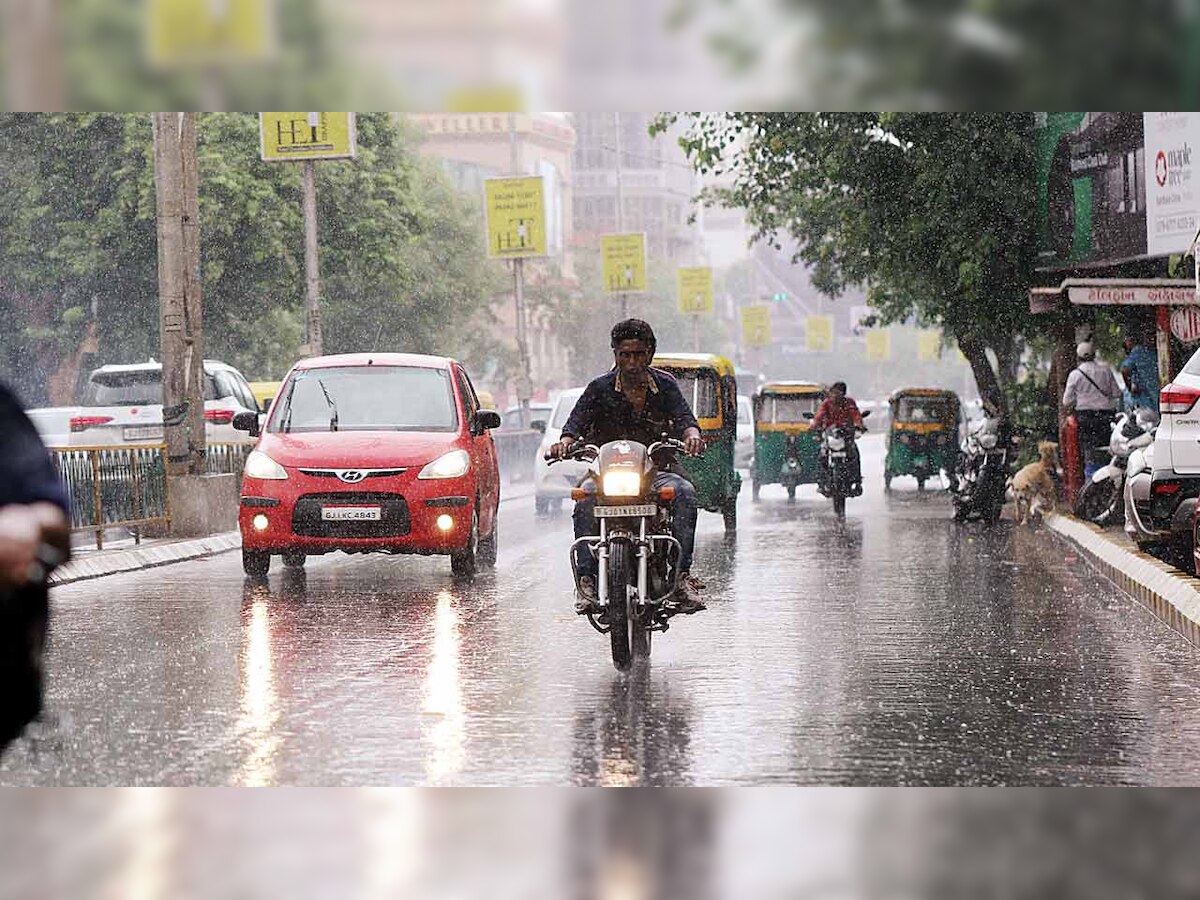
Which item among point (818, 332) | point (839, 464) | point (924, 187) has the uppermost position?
point (924, 187)

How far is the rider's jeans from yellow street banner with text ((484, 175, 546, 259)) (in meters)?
28.7

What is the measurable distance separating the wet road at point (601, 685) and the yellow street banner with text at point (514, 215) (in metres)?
22.2

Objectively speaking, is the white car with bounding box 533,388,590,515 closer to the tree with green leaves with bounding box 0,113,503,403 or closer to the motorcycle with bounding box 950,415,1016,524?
the motorcycle with bounding box 950,415,1016,524

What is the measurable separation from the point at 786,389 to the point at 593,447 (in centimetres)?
2400

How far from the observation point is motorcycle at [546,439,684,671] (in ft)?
34.6

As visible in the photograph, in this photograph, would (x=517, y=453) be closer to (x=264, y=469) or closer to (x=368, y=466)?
(x=264, y=469)

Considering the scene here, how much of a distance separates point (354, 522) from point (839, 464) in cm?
1104

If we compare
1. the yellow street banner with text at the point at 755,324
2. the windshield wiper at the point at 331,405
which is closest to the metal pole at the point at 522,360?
the yellow street banner with text at the point at 755,324

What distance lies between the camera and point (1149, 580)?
15383mm

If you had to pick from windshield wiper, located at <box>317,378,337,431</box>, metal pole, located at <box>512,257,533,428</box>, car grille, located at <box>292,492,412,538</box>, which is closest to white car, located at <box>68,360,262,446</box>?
windshield wiper, located at <box>317,378,337,431</box>

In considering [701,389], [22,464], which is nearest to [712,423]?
[701,389]
